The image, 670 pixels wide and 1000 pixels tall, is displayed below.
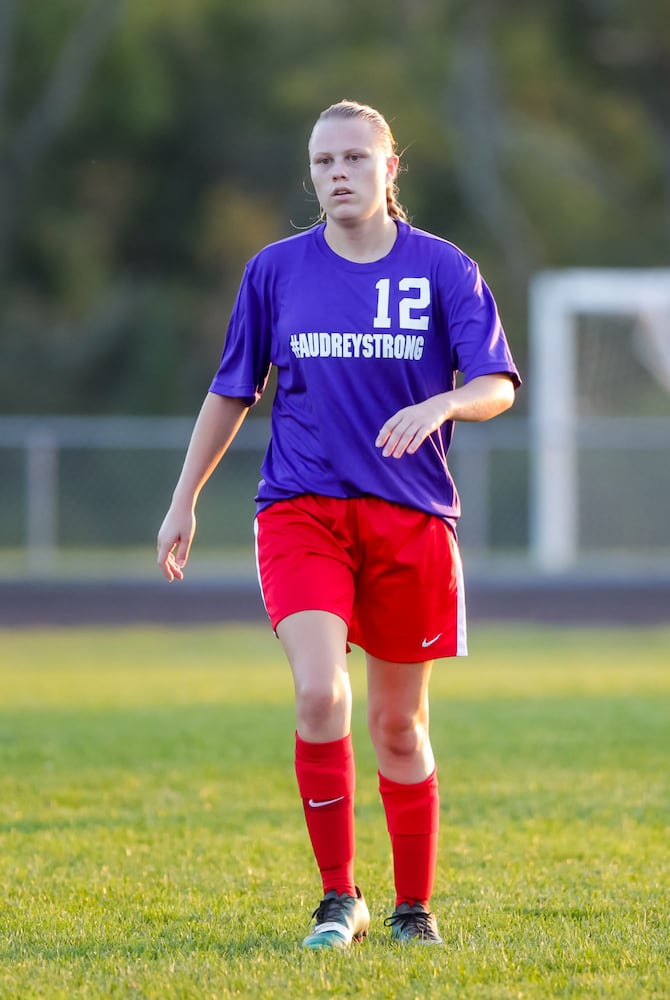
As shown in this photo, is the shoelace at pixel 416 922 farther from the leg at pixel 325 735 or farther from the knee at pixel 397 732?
the knee at pixel 397 732

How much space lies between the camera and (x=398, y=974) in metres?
3.79

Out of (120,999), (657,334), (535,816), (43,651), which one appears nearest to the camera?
(120,999)

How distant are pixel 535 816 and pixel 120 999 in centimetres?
282

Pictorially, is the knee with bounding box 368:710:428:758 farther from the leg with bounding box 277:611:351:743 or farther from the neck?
the neck

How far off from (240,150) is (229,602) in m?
20.4

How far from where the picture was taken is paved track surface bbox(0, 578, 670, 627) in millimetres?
17109

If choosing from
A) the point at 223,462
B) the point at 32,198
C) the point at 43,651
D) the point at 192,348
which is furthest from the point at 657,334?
the point at 32,198

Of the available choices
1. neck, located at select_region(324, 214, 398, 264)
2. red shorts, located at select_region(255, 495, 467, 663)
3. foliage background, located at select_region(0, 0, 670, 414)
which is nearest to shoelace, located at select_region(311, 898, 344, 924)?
red shorts, located at select_region(255, 495, 467, 663)

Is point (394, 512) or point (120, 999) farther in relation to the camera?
point (394, 512)

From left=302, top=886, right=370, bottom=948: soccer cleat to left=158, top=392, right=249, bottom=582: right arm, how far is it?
3.15 feet

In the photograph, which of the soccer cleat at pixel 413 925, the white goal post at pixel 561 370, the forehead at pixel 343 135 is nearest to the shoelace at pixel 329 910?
the soccer cleat at pixel 413 925

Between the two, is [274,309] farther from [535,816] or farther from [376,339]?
[535,816]

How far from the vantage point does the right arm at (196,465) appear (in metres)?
4.36

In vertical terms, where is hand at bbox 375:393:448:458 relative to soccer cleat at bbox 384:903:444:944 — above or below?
above
